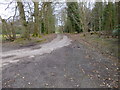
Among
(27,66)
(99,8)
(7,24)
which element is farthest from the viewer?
(99,8)

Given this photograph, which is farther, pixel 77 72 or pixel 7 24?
pixel 7 24

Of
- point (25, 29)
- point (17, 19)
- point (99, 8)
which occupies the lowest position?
point (25, 29)

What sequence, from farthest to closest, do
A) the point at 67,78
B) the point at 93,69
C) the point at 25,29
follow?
the point at 25,29
the point at 93,69
the point at 67,78

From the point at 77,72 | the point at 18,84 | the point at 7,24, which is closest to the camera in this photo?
the point at 18,84

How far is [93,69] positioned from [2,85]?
304cm

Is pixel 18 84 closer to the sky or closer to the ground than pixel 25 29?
closer to the ground

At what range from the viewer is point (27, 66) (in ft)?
16.2

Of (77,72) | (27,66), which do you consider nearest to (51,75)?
(77,72)

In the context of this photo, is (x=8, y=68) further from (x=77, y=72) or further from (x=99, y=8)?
(x=99, y=8)

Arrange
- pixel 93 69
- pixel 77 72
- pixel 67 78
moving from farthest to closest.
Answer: pixel 93 69
pixel 77 72
pixel 67 78

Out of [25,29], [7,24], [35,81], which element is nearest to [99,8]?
[25,29]

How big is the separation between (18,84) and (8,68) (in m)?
1.43

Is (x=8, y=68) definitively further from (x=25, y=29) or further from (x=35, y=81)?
(x=25, y=29)

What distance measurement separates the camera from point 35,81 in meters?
3.72
